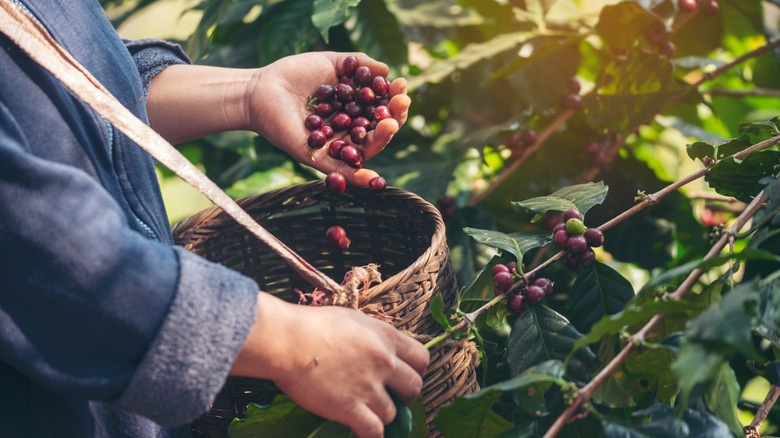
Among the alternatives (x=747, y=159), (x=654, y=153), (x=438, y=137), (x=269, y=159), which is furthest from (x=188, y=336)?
(x=654, y=153)

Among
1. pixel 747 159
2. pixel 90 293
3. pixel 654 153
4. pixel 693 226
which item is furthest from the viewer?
pixel 654 153

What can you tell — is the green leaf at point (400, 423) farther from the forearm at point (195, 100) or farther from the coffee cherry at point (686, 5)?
the coffee cherry at point (686, 5)

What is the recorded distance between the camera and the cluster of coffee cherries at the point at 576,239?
31.3 inches

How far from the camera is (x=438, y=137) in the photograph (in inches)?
63.9

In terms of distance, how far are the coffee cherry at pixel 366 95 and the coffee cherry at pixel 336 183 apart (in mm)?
143

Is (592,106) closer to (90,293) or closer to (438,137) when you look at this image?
(438,137)

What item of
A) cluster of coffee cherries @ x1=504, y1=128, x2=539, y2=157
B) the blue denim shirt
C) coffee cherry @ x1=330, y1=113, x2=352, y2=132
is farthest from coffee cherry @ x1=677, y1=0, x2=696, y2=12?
the blue denim shirt

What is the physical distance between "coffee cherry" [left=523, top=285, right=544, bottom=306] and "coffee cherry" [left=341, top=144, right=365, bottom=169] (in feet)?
1.27

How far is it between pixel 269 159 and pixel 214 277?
0.95 meters

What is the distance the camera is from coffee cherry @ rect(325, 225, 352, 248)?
3.44 feet

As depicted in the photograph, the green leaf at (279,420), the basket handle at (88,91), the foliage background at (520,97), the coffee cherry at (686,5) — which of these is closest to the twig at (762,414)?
the foliage background at (520,97)

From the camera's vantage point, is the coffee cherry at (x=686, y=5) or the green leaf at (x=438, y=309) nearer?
the green leaf at (x=438, y=309)

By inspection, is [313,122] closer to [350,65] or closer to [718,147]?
[350,65]

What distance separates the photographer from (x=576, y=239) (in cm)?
79
